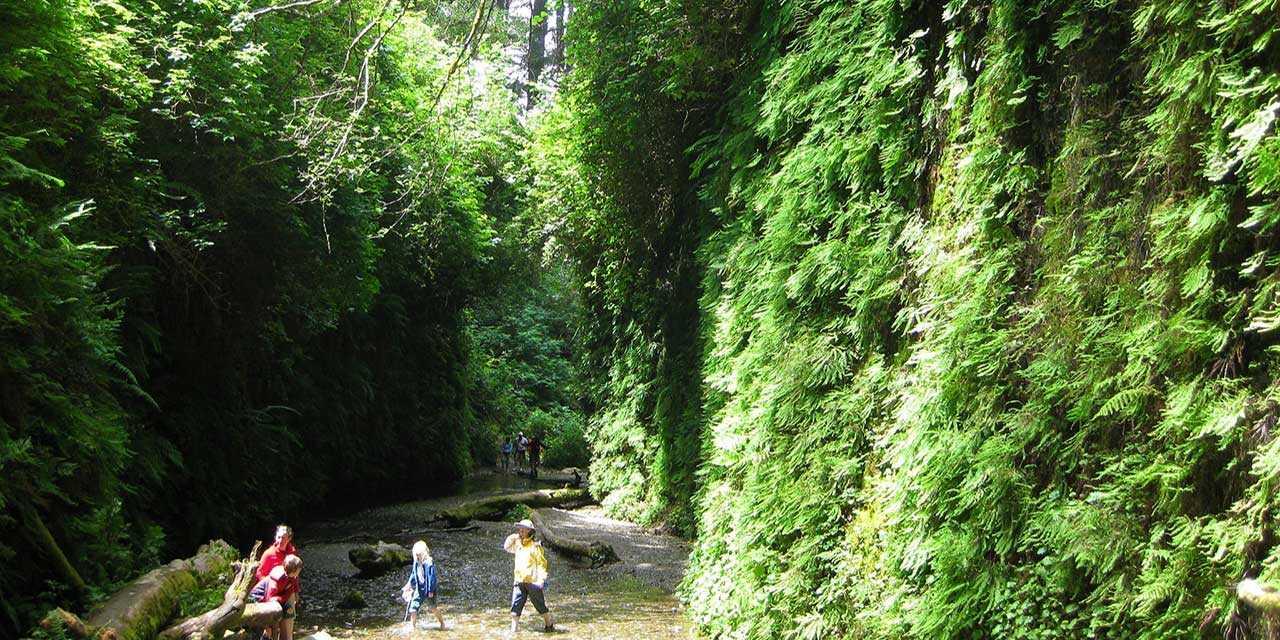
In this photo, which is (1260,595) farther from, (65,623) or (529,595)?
(529,595)

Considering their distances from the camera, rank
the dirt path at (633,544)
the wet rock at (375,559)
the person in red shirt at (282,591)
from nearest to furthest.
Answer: the person in red shirt at (282,591) < the dirt path at (633,544) < the wet rock at (375,559)

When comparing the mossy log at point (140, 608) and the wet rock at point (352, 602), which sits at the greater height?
the mossy log at point (140, 608)

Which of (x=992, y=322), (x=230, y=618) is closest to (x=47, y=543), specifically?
(x=230, y=618)

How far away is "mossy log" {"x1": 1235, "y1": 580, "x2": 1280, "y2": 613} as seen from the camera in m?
3.19

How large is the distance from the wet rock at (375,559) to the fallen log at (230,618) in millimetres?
5069

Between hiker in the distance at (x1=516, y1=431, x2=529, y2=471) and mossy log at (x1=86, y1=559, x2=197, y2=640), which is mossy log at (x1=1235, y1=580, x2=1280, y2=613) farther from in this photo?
hiker in the distance at (x1=516, y1=431, x2=529, y2=471)

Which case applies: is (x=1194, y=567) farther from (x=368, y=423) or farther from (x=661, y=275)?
(x=368, y=423)

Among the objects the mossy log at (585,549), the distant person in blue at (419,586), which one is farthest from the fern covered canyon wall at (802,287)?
the distant person in blue at (419,586)

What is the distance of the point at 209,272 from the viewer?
551 inches

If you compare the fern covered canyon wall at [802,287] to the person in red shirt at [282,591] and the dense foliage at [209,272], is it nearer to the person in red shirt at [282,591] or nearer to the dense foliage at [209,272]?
the dense foliage at [209,272]

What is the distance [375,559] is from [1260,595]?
1293 centimetres

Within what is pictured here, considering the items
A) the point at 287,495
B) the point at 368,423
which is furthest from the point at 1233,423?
the point at 368,423

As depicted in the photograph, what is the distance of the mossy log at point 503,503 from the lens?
782 inches

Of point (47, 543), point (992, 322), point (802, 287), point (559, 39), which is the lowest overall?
point (47, 543)
